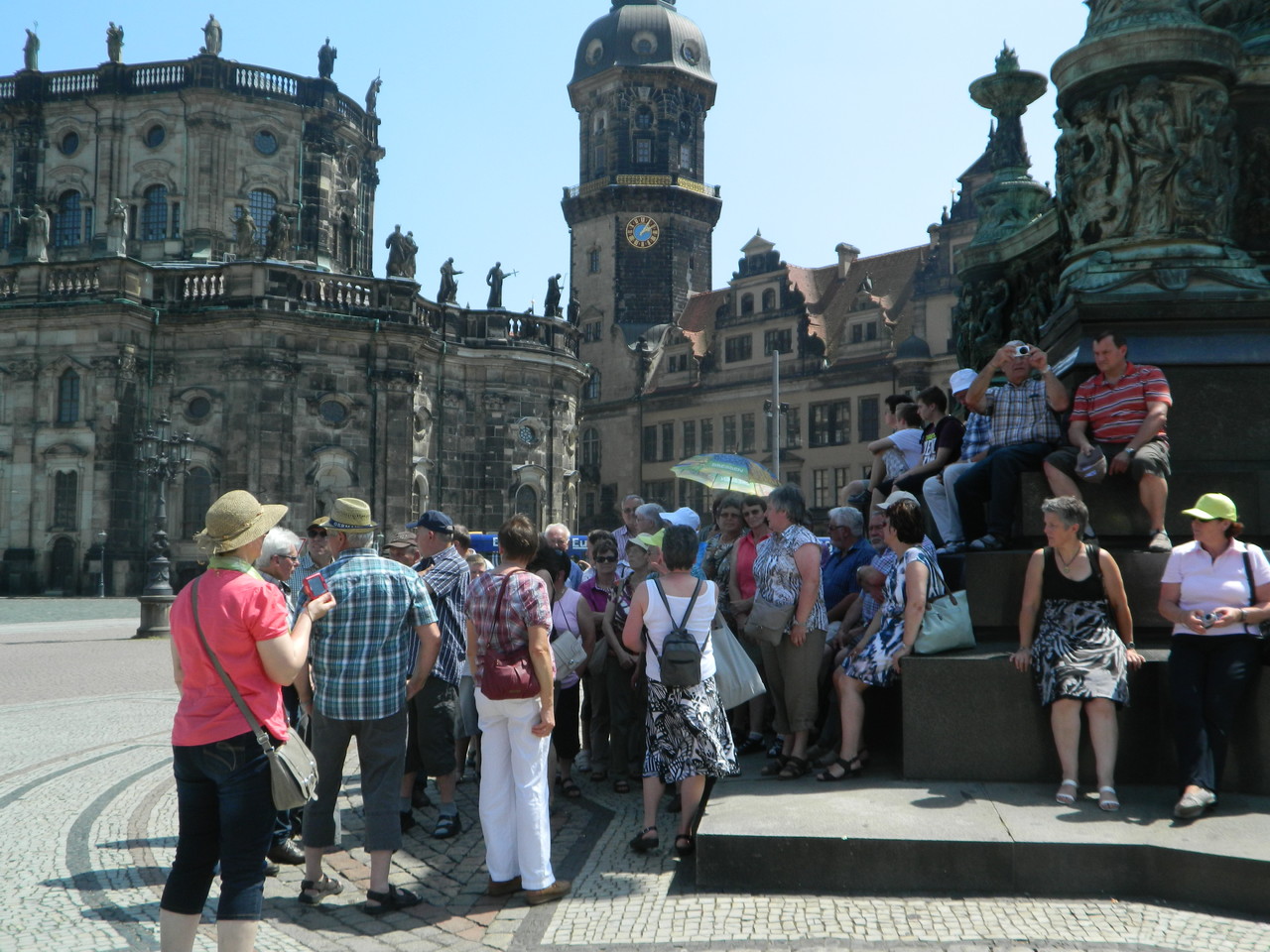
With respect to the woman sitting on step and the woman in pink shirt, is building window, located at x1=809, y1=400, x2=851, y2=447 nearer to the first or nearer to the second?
the woman sitting on step

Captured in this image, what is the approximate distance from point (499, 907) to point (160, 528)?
80.2 feet

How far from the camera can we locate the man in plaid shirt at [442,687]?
6883 millimetres

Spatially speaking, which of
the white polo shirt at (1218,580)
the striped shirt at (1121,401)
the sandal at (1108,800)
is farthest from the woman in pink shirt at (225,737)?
the striped shirt at (1121,401)

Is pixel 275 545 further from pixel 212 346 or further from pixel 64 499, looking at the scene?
pixel 64 499

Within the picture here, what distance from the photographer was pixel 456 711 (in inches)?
287

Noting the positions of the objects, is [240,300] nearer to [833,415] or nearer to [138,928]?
[833,415]

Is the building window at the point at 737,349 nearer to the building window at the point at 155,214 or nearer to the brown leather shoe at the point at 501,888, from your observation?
the building window at the point at 155,214

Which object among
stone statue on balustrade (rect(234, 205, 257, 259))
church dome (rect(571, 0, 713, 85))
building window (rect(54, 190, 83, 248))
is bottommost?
stone statue on balustrade (rect(234, 205, 257, 259))

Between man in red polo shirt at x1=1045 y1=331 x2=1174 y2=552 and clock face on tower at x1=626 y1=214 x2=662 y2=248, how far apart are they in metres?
59.7

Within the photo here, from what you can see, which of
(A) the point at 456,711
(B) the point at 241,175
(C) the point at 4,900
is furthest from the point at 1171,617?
(B) the point at 241,175

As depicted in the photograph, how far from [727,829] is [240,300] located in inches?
1442

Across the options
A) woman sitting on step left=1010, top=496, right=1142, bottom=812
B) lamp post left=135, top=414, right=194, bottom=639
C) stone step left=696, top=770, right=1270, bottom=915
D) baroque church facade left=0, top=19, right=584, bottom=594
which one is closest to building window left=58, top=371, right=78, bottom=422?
baroque church facade left=0, top=19, right=584, bottom=594

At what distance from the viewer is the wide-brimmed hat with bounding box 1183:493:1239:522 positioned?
5.55 metres

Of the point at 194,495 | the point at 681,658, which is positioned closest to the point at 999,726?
the point at 681,658
